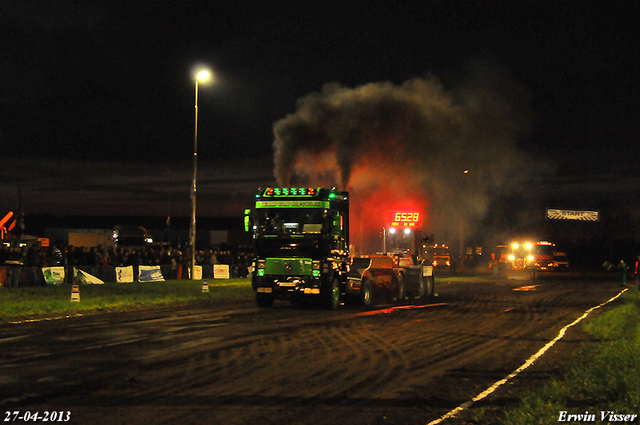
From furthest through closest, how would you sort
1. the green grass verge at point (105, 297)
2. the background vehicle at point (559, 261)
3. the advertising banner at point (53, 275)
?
the background vehicle at point (559, 261), the advertising banner at point (53, 275), the green grass verge at point (105, 297)

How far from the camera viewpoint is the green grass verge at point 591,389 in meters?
7.39

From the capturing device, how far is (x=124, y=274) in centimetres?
3262

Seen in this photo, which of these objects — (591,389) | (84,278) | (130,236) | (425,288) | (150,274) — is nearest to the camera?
(591,389)

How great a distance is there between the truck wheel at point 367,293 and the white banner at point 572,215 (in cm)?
6115

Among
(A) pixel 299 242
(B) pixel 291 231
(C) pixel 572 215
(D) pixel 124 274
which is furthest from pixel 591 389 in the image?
(C) pixel 572 215

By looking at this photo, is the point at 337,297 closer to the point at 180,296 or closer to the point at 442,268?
the point at 180,296

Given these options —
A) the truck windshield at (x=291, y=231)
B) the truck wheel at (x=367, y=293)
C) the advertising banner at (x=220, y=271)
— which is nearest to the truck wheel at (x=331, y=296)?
the truck windshield at (x=291, y=231)

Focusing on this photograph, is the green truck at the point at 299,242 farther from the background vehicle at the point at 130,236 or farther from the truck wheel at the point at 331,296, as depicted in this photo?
the background vehicle at the point at 130,236

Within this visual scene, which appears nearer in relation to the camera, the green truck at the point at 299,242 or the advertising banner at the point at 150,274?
the green truck at the point at 299,242

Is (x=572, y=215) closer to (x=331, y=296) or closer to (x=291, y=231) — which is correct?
(x=331, y=296)

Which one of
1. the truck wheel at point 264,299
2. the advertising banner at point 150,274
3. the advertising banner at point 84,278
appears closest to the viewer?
the truck wheel at point 264,299

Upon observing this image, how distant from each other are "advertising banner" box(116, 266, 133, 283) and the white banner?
59.1 meters

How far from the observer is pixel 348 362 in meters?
11.5

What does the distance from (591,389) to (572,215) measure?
79276 millimetres
